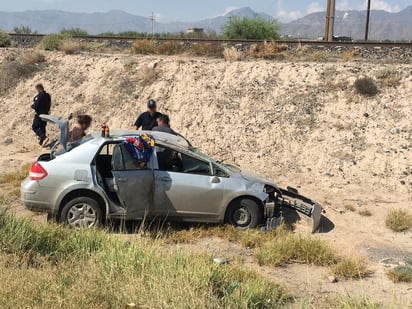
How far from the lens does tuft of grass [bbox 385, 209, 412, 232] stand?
30.1 feet

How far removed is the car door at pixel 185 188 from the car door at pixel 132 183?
14 centimetres

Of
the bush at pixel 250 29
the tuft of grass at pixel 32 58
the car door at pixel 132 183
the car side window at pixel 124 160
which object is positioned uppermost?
the bush at pixel 250 29

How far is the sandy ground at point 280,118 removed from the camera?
1062 centimetres

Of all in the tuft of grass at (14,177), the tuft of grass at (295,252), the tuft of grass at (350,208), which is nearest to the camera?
the tuft of grass at (295,252)

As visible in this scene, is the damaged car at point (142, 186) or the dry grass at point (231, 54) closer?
the damaged car at point (142, 186)

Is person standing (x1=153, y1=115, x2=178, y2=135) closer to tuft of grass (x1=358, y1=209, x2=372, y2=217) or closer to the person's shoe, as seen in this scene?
tuft of grass (x1=358, y1=209, x2=372, y2=217)

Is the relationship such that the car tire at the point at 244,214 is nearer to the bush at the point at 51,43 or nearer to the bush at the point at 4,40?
the bush at the point at 51,43

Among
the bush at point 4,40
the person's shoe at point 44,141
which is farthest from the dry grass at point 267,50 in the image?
the bush at point 4,40

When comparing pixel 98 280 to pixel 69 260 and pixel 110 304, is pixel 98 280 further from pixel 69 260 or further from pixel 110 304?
pixel 69 260

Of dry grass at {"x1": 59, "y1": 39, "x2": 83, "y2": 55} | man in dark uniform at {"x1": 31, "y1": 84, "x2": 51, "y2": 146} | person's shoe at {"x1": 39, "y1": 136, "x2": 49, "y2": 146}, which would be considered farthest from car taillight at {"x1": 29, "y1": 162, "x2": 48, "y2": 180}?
dry grass at {"x1": 59, "y1": 39, "x2": 83, "y2": 55}

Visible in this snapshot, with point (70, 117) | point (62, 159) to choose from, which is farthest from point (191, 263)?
point (70, 117)

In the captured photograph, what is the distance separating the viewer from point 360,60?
16156mm

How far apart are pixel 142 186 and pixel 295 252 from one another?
2.44 metres

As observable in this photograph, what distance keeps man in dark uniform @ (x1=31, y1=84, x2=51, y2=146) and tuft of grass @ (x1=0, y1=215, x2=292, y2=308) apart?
308 inches
